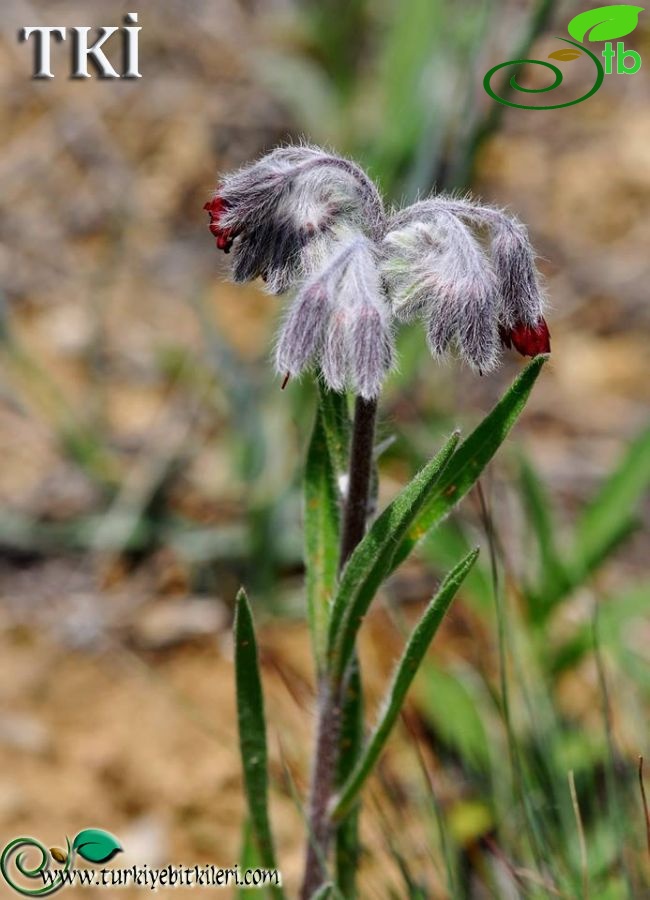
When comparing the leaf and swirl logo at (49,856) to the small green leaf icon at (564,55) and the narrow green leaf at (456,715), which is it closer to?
the narrow green leaf at (456,715)

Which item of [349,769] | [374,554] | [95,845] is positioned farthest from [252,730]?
[95,845]

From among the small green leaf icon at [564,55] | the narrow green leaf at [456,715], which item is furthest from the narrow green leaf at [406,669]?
the small green leaf icon at [564,55]

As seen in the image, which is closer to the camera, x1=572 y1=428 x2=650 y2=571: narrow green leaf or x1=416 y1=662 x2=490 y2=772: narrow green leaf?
x1=416 y1=662 x2=490 y2=772: narrow green leaf

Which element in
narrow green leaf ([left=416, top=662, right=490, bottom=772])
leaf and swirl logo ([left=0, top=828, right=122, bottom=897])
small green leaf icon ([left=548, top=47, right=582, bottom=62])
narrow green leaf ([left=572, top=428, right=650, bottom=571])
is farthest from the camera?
small green leaf icon ([left=548, top=47, right=582, bottom=62])

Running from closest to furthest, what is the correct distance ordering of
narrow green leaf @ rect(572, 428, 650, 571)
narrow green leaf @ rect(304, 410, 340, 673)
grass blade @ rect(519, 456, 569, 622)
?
narrow green leaf @ rect(304, 410, 340, 673)
grass blade @ rect(519, 456, 569, 622)
narrow green leaf @ rect(572, 428, 650, 571)

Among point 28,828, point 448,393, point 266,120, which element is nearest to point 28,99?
point 266,120

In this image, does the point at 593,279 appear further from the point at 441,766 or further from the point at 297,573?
the point at 441,766

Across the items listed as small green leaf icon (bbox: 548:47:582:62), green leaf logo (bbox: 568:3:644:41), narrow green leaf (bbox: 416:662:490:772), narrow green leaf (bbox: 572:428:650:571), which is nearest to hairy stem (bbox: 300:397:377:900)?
narrow green leaf (bbox: 416:662:490:772)

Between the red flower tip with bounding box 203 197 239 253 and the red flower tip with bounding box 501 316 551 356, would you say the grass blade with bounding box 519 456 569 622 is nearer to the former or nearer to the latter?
the red flower tip with bounding box 501 316 551 356
